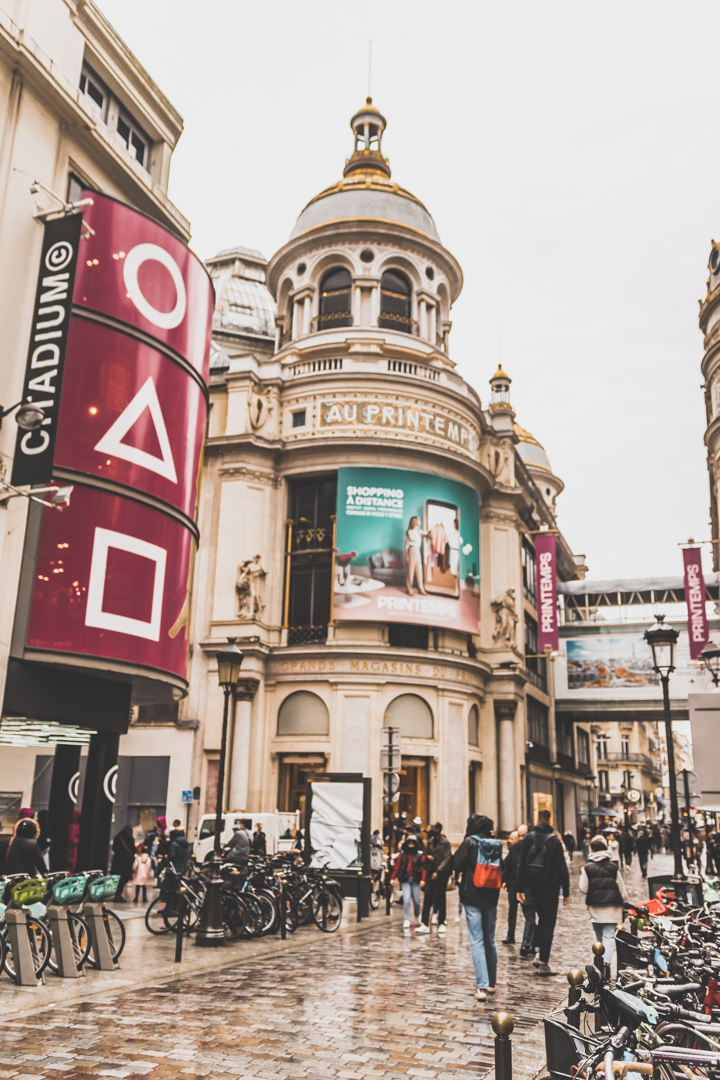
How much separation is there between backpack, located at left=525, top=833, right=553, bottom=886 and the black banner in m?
9.15

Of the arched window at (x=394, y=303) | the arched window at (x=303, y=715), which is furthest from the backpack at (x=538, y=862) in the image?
the arched window at (x=394, y=303)

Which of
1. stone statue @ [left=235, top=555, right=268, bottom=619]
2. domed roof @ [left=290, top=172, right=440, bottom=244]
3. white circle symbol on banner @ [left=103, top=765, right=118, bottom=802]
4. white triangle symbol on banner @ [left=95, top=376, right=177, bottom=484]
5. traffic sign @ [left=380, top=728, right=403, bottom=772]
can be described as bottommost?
white circle symbol on banner @ [left=103, top=765, right=118, bottom=802]

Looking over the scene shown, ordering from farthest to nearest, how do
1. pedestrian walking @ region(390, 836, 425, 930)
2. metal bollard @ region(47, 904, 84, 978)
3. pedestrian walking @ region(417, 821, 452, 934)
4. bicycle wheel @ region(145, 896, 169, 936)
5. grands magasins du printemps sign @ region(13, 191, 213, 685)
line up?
pedestrian walking @ region(390, 836, 425, 930), pedestrian walking @ region(417, 821, 452, 934), bicycle wheel @ region(145, 896, 169, 936), grands magasins du printemps sign @ region(13, 191, 213, 685), metal bollard @ region(47, 904, 84, 978)

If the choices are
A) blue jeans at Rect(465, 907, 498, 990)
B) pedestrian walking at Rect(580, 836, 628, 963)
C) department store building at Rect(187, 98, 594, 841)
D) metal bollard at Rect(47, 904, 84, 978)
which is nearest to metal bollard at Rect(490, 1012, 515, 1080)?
blue jeans at Rect(465, 907, 498, 990)

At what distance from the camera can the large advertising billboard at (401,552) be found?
34.4 m

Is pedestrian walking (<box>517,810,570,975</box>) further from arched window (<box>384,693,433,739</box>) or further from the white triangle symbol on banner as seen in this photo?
arched window (<box>384,693,433,739</box>)

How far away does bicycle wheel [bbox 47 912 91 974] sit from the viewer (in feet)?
38.4

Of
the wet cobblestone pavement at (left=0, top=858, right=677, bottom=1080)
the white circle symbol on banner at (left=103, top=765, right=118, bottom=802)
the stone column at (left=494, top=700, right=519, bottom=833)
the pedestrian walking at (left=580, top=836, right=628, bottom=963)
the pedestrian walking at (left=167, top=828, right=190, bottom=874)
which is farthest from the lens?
the stone column at (left=494, top=700, right=519, bottom=833)

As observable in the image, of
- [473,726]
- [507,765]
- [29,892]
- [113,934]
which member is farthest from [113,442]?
[507,765]

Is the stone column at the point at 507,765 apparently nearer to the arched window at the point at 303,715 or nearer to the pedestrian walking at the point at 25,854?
the arched window at the point at 303,715

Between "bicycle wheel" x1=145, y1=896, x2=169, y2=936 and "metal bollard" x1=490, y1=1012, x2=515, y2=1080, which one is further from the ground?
"metal bollard" x1=490, y1=1012, x2=515, y2=1080

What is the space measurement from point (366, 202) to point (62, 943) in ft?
125

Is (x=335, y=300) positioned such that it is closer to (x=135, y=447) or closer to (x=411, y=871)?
(x=135, y=447)

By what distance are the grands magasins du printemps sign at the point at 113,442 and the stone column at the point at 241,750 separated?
55.4 ft
